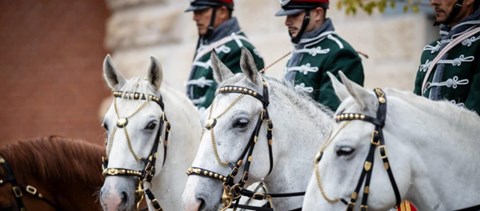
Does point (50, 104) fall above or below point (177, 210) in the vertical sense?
below

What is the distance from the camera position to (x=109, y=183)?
6.64 meters

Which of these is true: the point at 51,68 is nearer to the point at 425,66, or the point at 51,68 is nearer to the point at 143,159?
the point at 143,159

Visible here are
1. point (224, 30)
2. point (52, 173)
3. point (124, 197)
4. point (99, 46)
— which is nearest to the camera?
point (124, 197)

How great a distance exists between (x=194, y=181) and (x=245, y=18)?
5.51m

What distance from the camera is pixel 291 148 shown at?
6230mm

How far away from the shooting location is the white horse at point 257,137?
19.6 ft

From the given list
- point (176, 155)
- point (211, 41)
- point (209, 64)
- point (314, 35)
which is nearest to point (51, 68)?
point (211, 41)

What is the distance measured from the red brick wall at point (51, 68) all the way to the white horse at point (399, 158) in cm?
795

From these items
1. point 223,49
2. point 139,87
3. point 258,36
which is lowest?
point 258,36

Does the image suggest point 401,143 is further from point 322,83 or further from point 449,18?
point 322,83

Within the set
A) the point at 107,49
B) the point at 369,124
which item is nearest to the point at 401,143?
the point at 369,124

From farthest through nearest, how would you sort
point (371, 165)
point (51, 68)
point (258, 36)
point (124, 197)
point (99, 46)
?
point (51, 68) < point (99, 46) < point (258, 36) < point (124, 197) < point (371, 165)

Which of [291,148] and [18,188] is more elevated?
[291,148]

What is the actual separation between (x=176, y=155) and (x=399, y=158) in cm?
216
